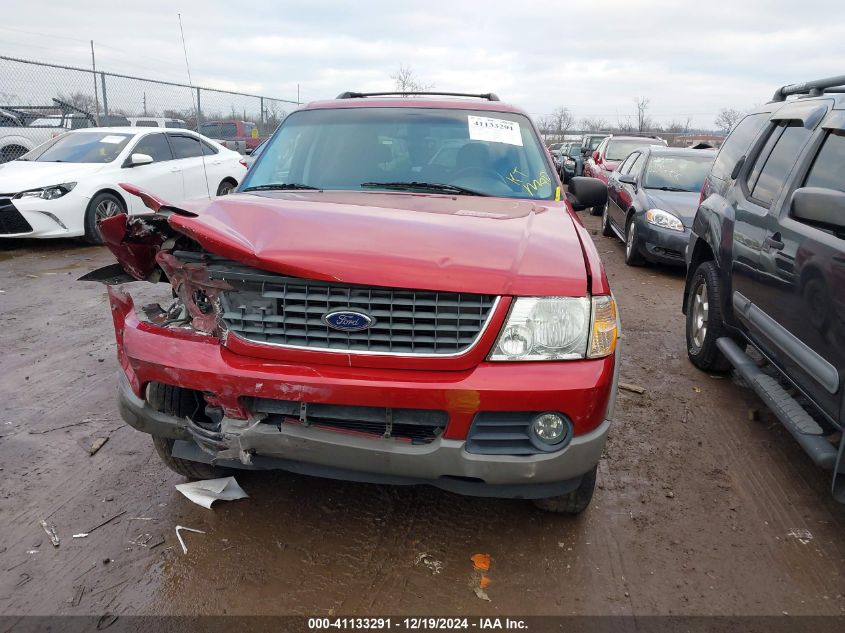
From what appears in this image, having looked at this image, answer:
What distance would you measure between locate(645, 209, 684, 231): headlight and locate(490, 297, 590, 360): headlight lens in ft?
19.9

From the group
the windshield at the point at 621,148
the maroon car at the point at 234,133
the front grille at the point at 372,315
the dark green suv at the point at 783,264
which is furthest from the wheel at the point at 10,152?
the windshield at the point at 621,148

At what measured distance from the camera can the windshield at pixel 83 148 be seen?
8.89m

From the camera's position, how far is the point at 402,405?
2.15 m

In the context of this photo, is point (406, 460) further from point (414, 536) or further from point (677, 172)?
point (677, 172)

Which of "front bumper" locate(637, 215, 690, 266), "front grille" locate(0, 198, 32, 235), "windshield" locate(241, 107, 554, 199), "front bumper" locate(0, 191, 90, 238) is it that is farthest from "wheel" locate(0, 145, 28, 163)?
"front bumper" locate(637, 215, 690, 266)

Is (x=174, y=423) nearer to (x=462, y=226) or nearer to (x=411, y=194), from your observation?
(x=462, y=226)

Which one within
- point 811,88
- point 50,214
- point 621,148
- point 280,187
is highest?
point 811,88

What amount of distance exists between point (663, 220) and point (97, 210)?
7.56 meters

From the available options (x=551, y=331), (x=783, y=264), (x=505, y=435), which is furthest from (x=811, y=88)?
(x=505, y=435)

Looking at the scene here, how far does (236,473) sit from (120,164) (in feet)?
24.0

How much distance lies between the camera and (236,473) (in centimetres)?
303

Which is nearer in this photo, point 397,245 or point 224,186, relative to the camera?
point 397,245

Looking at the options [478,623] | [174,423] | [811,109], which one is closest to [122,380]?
[174,423]

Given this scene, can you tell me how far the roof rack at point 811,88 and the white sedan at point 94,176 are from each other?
19.2 feet
